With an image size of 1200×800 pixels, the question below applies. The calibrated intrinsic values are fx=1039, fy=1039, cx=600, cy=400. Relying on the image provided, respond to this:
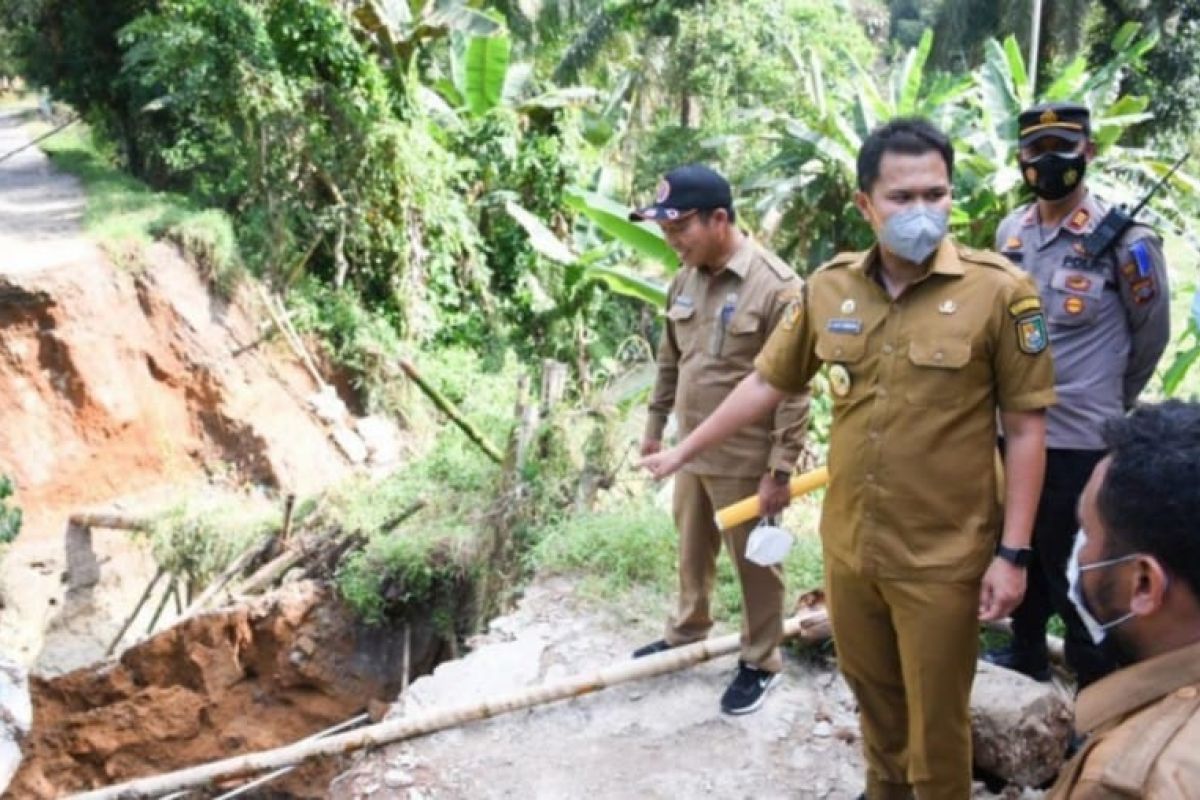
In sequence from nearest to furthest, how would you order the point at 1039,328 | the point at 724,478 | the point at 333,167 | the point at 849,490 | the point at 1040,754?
the point at 1039,328 → the point at 849,490 → the point at 1040,754 → the point at 724,478 → the point at 333,167

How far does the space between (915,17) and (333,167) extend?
32901 millimetres

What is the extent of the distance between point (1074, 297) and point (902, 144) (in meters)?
0.93

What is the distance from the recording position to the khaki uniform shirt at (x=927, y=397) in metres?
2.32

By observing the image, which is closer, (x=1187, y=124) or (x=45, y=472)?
(x=45, y=472)

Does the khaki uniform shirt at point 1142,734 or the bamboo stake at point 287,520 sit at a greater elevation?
the khaki uniform shirt at point 1142,734

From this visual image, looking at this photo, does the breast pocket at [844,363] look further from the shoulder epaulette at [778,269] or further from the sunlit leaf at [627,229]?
the sunlit leaf at [627,229]

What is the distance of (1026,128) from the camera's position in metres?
2.95

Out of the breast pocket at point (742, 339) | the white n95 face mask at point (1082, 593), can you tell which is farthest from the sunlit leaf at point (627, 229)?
the white n95 face mask at point (1082, 593)

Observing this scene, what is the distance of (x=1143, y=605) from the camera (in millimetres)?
1370

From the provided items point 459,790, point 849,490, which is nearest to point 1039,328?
point 849,490

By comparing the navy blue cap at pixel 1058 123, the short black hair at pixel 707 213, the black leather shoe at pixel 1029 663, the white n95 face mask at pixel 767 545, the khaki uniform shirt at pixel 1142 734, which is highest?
the navy blue cap at pixel 1058 123

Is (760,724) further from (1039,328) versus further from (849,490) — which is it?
(1039,328)

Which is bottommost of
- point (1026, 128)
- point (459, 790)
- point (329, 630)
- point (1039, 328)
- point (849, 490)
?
point (329, 630)

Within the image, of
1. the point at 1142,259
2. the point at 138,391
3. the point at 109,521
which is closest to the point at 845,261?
the point at 1142,259
